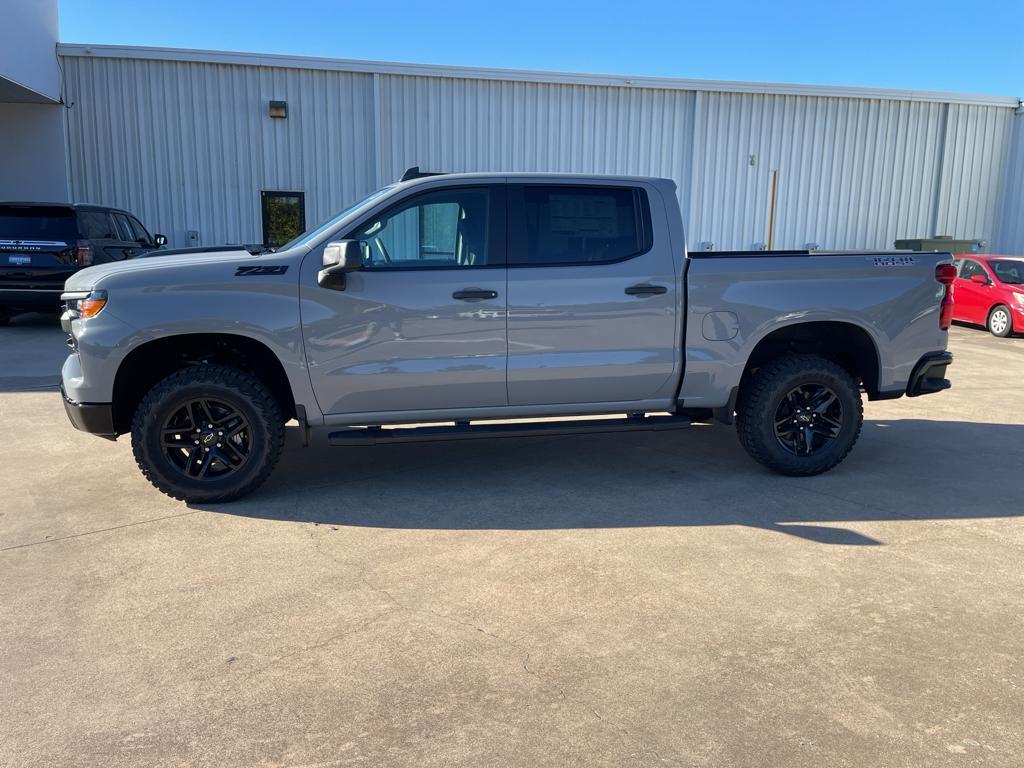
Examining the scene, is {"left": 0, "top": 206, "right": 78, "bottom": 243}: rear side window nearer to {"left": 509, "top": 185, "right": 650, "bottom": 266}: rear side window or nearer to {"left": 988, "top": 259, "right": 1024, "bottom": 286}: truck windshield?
{"left": 509, "top": 185, "right": 650, "bottom": 266}: rear side window

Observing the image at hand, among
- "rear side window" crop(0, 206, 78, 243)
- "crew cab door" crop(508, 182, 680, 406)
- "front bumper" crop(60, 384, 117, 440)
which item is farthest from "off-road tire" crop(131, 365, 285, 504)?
"rear side window" crop(0, 206, 78, 243)

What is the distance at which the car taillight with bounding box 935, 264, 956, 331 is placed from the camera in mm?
5398

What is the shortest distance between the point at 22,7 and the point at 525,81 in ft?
29.9

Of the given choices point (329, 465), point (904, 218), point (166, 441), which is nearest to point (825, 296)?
point (329, 465)

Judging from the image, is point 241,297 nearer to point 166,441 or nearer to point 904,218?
point 166,441

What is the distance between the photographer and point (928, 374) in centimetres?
550

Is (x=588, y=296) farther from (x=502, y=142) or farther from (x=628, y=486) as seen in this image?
(x=502, y=142)

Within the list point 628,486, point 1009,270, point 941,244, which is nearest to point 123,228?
point 628,486

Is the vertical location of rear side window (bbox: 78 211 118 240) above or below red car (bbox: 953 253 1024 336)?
above

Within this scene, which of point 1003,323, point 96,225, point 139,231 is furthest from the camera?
point 139,231

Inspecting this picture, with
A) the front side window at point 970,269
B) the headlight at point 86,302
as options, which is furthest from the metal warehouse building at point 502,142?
the headlight at point 86,302

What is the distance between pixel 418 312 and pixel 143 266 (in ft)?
5.35

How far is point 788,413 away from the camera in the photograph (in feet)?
17.8

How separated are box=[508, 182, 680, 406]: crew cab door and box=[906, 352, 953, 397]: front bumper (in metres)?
1.76
